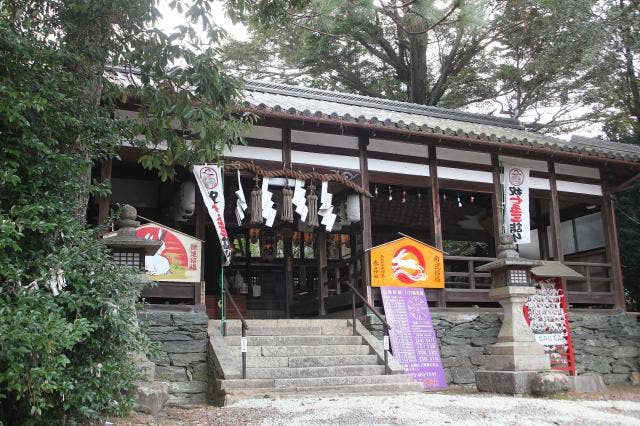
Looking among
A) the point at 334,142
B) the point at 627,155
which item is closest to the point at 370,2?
the point at 334,142

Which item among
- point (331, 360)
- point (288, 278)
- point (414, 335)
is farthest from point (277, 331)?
point (288, 278)

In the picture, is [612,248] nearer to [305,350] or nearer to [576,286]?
[576,286]

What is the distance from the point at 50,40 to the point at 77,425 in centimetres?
375

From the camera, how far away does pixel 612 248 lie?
12938 mm

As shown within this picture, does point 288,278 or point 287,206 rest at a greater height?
point 287,206

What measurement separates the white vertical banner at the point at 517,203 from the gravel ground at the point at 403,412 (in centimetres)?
452

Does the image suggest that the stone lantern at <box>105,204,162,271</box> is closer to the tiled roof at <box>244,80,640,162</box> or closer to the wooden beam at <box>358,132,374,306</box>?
the tiled roof at <box>244,80,640,162</box>

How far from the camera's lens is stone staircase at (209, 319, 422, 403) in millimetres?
7730

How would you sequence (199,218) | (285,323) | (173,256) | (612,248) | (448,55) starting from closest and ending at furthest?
1. (173,256)
2. (285,323)
3. (199,218)
4. (612,248)
5. (448,55)

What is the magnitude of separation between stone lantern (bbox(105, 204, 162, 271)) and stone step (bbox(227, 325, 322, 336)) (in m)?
2.77

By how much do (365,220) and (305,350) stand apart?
9.70 ft

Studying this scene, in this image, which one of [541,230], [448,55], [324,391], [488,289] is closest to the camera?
[324,391]

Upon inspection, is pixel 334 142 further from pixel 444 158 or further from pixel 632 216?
pixel 632 216

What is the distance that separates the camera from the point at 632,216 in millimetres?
15891
